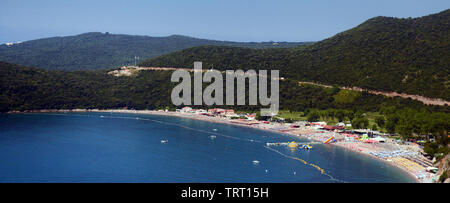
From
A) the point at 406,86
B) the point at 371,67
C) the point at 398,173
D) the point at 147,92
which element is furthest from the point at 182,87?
the point at 398,173

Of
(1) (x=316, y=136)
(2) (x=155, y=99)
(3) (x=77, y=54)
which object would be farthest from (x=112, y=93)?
(3) (x=77, y=54)

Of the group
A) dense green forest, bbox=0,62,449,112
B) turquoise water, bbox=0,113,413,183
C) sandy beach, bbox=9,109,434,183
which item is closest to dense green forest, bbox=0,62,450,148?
dense green forest, bbox=0,62,449,112

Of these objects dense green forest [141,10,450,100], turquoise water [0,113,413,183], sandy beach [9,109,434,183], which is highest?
dense green forest [141,10,450,100]

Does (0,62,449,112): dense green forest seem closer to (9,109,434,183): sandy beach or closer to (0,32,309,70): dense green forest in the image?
(9,109,434,183): sandy beach

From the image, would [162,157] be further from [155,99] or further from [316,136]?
[155,99]
